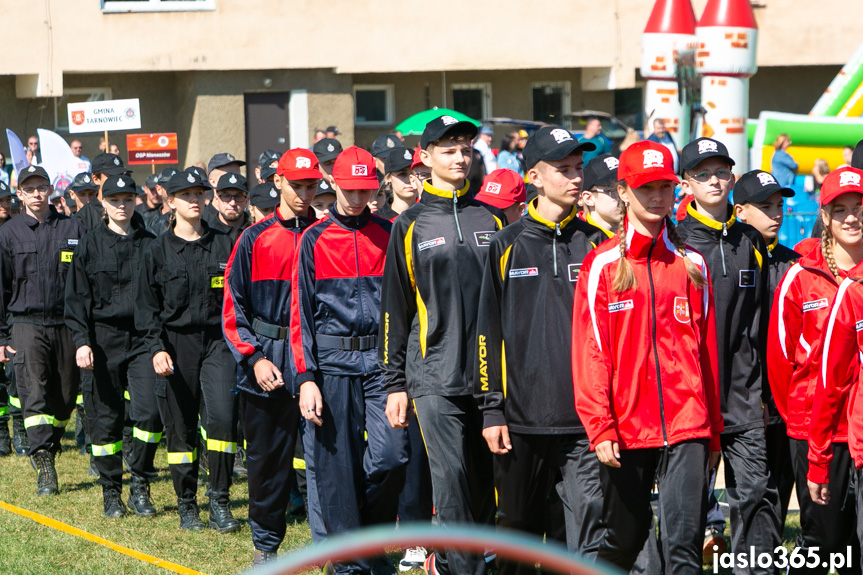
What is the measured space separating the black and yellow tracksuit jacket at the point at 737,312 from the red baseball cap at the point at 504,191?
2.18 meters

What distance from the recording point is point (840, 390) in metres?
5.67

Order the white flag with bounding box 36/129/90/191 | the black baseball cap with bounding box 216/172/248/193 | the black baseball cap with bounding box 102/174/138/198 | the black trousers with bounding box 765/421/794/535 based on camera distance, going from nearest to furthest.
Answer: the black trousers with bounding box 765/421/794/535, the black baseball cap with bounding box 102/174/138/198, the black baseball cap with bounding box 216/172/248/193, the white flag with bounding box 36/129/90/191

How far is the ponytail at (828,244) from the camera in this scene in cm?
590

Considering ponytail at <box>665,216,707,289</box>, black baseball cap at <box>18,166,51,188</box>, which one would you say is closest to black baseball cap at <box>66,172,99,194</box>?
black baseball cap at <box>18,166,51,188</box>

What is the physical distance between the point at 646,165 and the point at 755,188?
1810mm

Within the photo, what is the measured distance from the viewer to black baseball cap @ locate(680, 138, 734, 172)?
6387 mm

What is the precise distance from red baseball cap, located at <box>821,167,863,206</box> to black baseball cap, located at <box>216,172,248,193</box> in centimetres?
503

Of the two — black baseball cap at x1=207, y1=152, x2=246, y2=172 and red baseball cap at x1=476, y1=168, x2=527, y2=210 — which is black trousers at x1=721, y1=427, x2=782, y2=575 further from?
black baseball cap at x1=207, y1=152, x2=246, y2=172

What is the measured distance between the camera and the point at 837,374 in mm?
5668

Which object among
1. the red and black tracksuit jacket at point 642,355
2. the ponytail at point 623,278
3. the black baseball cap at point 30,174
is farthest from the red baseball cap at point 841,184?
the black baseball cap at point 30,174

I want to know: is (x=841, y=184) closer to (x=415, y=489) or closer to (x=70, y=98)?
(x=415, y=489)

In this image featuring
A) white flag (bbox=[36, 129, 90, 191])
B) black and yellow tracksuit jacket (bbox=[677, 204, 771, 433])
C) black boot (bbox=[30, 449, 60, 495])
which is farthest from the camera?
white flag (bbox=[36, 129, 90, 191])

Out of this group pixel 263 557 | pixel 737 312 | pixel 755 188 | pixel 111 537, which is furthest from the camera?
pixel 111 537

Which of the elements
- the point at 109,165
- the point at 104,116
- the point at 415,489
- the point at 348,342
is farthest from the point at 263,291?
the point at 104,116
